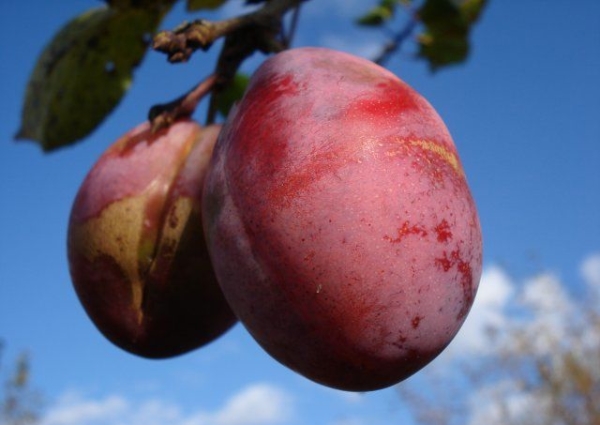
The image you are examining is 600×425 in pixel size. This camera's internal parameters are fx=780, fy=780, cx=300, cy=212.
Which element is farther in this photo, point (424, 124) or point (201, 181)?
point (201, 181)

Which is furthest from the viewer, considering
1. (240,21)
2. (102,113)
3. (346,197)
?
(102,113)

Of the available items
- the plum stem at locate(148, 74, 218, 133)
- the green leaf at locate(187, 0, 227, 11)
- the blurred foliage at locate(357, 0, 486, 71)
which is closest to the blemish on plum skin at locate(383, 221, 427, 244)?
the plum stem at locate(148, 74, 218, 133)

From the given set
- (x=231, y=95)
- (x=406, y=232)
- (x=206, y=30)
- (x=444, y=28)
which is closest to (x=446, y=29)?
(x=444, y=28)

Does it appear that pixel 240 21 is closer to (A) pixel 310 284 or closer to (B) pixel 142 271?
(B) pixel 142 271

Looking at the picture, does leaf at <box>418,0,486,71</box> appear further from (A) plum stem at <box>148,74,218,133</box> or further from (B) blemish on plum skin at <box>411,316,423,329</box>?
(B) blemish on plum skin at <box>411,316,423,329</box>

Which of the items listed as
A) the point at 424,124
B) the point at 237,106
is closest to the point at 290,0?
the point at 237,106

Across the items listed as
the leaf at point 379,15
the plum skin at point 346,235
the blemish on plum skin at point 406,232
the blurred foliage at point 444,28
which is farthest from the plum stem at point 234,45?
the leaf at point 379,15
